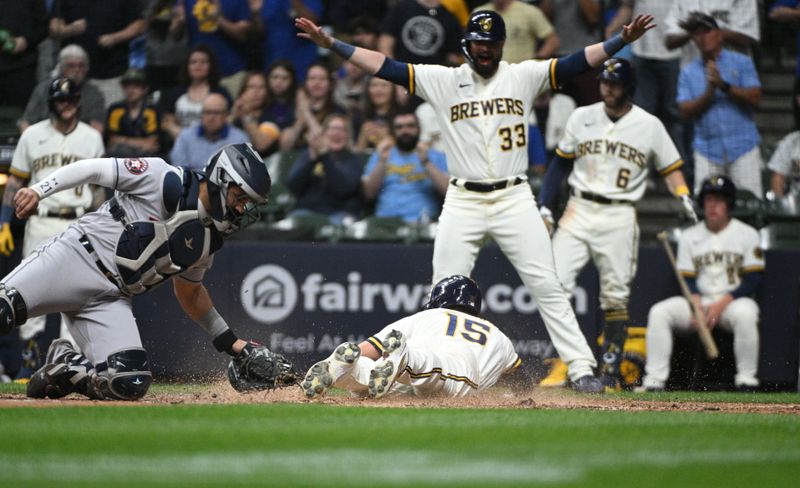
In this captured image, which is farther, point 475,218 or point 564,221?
point 564,221

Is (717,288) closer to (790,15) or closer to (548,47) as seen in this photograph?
(548,47)

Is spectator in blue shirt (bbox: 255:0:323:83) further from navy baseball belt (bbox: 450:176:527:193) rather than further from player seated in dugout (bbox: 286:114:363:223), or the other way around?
navy baseball belt (bbox: 450:176:527:193)

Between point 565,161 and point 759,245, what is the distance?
1.97 m

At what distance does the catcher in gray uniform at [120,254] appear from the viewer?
764 cm

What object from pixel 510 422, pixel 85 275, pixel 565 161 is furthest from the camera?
pixel 565 161

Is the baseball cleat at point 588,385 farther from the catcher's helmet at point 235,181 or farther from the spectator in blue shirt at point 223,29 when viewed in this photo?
the spectator in blue shirt at point 223,29

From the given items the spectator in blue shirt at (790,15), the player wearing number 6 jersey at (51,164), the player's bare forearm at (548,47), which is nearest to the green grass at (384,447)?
the player wearing number 6 jersey at (51,164)

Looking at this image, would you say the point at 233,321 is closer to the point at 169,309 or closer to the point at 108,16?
the point at 169,309

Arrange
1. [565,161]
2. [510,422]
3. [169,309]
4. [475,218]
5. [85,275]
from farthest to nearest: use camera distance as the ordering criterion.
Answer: [169,309] → [565,161] → [475,218] → [85,275] → [510,422]

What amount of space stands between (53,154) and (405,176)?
312 centimetres

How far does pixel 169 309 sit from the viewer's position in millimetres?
Result: 11703

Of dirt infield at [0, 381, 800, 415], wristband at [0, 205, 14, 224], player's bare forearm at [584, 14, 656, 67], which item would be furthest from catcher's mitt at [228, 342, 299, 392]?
wristband at [0, 205, 14, 224]

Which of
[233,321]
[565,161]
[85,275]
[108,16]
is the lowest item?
[233,321]

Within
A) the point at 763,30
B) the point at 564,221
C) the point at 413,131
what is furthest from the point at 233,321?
the point at 763,30
